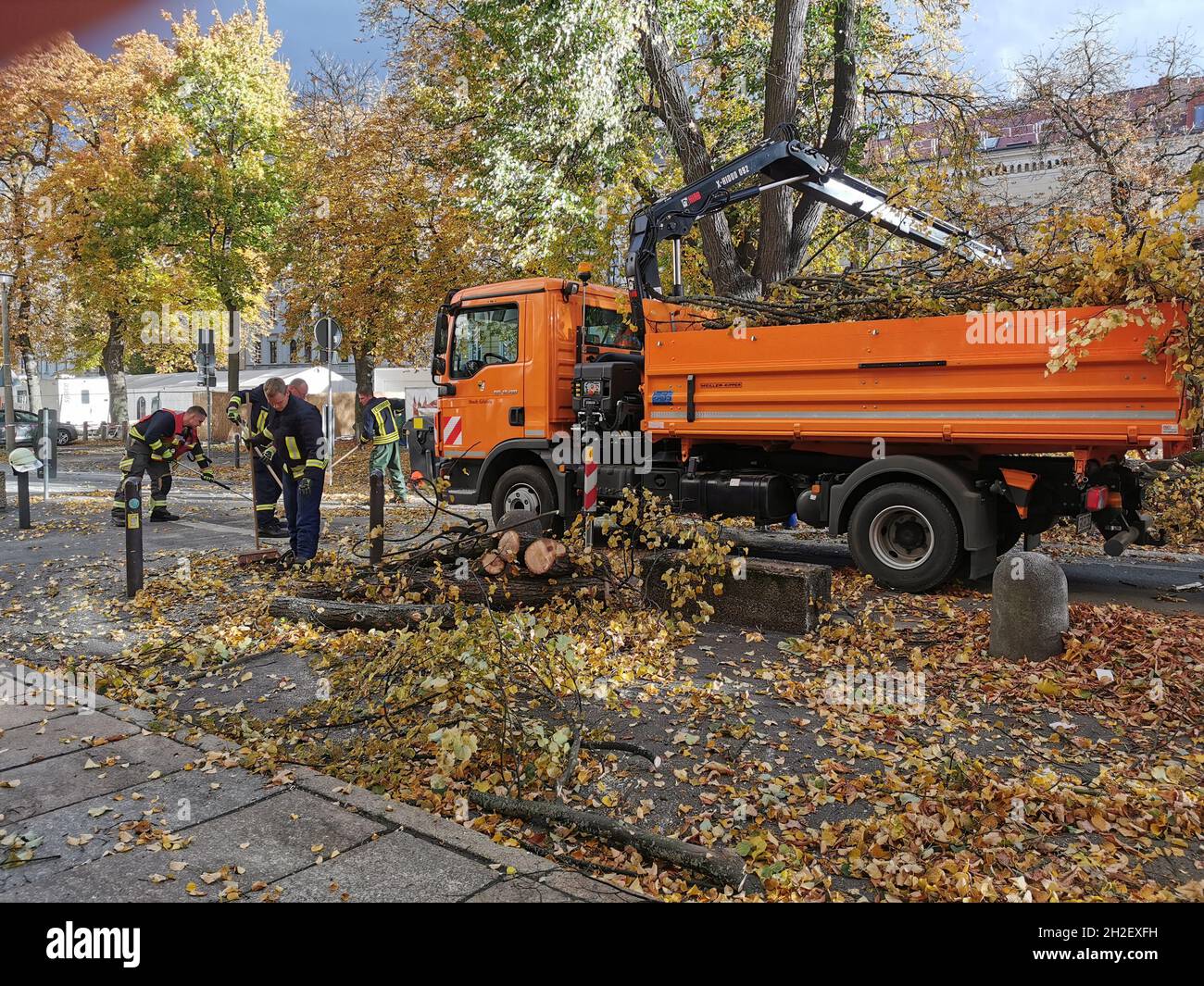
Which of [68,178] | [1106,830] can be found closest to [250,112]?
[68,178]

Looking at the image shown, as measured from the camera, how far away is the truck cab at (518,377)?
386 inches

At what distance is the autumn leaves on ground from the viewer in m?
3.23

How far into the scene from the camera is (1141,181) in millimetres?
14711

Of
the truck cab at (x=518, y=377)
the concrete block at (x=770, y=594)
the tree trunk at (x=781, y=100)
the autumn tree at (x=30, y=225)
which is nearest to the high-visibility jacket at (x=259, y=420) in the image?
the truck cab at (x=518, y=377)

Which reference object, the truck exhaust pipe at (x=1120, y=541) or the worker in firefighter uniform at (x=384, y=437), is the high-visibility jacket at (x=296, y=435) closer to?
the worker in firefighter uniform at (x=384, y=437)

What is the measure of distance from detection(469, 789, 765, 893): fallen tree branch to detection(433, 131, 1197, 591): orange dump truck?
3789 mm

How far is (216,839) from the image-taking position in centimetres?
331

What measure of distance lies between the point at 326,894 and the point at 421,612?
3017mm

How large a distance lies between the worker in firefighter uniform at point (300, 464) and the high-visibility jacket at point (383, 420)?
13.7 ft

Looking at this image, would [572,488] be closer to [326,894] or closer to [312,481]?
[312,481]

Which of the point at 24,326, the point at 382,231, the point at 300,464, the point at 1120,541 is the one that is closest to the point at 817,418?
the point at 1120,541
